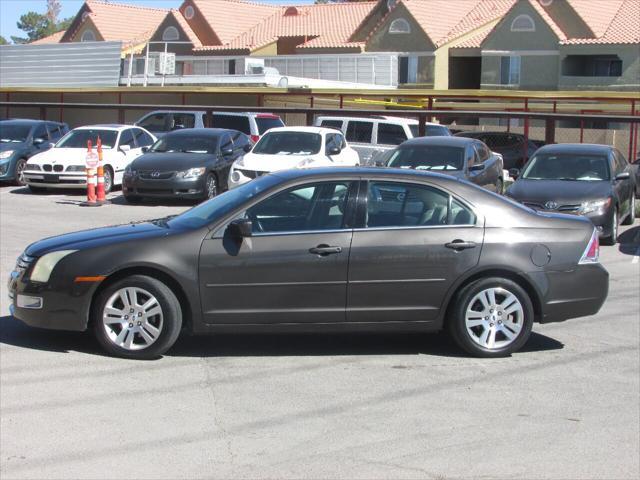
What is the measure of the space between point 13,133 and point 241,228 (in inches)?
682

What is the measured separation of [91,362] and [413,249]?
8.75 ft

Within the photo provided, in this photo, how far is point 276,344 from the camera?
8.27 metres

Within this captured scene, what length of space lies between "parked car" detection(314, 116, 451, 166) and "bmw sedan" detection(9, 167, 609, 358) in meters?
16.2

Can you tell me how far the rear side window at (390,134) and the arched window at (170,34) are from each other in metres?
47.9

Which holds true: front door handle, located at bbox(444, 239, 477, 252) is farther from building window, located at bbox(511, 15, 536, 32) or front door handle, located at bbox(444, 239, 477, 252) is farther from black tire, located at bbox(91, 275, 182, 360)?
building window, located at bbox(511, 15, 536, 32)

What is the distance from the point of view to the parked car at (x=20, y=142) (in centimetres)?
2247

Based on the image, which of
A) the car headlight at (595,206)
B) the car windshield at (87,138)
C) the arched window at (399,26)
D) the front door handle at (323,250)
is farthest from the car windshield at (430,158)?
the arched window at (399,26)

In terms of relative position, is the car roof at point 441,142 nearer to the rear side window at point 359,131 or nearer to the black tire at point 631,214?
the black tire at point 631,214

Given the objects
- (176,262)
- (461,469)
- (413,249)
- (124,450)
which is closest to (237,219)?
(176,262)

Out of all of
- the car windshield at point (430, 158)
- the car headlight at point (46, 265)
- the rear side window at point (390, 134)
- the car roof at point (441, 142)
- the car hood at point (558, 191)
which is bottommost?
the car headlight at point (46, 265)

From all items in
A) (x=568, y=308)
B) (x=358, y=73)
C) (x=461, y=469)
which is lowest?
(x=461, y=469)

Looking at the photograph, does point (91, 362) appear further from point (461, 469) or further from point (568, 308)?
point (568, 308)

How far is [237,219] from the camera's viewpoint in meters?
7.54

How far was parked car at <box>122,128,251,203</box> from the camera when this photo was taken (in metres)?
19.2
